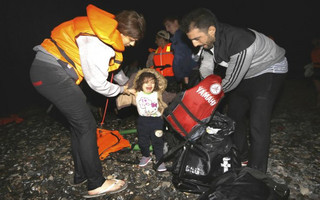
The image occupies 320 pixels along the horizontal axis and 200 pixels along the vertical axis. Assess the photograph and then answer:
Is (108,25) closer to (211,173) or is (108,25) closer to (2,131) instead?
(211,173)

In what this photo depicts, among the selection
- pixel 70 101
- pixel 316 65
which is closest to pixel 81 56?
pixel 70 101

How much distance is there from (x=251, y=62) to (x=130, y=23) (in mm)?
1630

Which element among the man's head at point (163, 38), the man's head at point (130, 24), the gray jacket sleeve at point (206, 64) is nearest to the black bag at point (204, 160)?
the gray jacket sleeve at point (206, 64)

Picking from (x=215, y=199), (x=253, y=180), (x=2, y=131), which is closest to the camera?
(x=215, y=199)

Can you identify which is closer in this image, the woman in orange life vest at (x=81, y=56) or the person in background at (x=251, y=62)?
the woman in orange life vest at (x=81, y=56)

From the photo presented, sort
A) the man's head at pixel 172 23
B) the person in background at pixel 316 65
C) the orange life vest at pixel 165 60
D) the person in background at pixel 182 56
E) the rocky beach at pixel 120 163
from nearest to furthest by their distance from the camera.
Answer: the rocky beach at pixel 120 163
the person in background at pixel 182 56
the man's head at pixel 172 23
the orange life vest at pixel 165 60
the person in background at pixel 316 65

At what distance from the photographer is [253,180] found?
2.49 meters

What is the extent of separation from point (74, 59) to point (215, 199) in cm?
232

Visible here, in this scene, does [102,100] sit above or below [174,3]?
below

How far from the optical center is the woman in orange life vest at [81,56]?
2.39 metres

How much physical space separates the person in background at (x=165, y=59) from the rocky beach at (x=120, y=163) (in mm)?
1651

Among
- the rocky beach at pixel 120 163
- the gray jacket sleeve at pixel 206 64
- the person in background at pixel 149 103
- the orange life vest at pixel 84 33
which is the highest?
the orange life vest at pixel 84 33

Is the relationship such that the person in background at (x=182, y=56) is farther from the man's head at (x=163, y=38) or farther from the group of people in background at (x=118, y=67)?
the group of people in background at (x=118, y=67)

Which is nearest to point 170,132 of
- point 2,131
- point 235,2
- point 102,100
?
point 102,100
